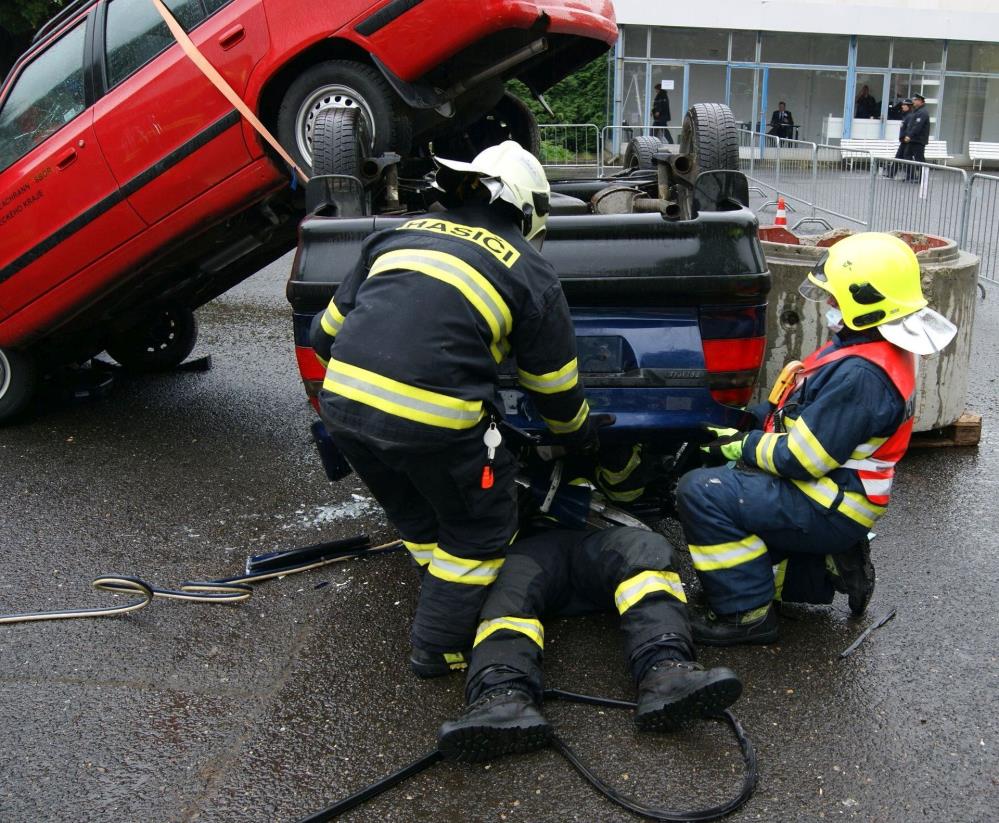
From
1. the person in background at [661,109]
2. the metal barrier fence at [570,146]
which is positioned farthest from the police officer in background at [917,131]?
the metal barrier fence at [570,146]

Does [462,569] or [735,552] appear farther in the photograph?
[735,552]

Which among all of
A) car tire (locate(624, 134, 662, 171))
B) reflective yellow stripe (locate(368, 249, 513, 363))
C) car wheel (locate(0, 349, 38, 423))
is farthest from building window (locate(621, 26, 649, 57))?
reflective yellow stripe (locate(368, 249, 513, 363))

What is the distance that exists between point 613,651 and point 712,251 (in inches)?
56.0

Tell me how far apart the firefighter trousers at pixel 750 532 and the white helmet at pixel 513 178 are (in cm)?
105

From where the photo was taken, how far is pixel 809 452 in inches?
121

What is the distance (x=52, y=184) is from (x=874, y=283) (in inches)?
166

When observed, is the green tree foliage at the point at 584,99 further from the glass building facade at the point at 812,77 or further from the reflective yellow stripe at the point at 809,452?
the reflective yellow stripe at the point at 809,452

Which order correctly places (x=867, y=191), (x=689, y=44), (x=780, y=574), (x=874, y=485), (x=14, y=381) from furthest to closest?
(x=689, y=44) → (x=867, y=191) → (x=14, y=381) → (x=780, y=574) → (x=874, y=485)

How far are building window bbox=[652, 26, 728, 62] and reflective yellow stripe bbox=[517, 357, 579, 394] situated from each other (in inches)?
881

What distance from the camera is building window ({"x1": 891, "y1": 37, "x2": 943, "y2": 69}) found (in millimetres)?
25281

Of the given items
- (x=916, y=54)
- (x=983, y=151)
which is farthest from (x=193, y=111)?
(x=983, y=151)

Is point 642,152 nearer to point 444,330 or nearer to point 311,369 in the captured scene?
point 311,369

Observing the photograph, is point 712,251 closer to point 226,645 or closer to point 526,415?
point 526,415

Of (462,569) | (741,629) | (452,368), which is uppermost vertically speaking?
(452,368)
